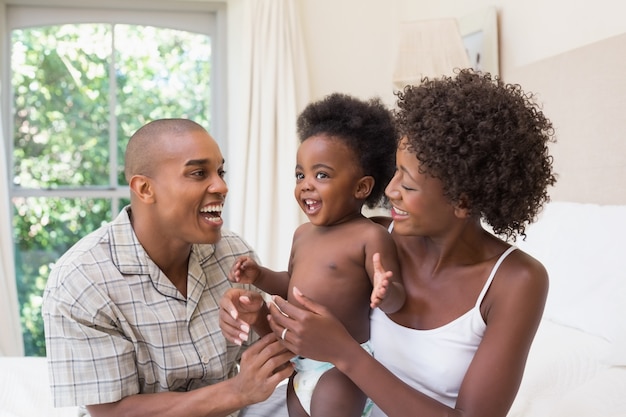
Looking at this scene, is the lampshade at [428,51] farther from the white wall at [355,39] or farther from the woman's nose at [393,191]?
the woman's nose at [393,191]

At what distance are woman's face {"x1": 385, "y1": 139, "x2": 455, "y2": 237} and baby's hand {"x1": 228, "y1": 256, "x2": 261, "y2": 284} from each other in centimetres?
44

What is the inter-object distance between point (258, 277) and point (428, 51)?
6.59 feet

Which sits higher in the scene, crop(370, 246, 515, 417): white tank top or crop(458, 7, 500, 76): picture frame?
crop(458, 7, 500, 76): picture frame

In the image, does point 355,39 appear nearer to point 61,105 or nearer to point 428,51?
point 428,51

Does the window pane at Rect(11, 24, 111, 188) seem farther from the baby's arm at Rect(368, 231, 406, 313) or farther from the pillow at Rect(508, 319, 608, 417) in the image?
the baby's arm at Rect(368, 231, 406, 313)

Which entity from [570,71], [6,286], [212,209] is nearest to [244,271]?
[212,209]

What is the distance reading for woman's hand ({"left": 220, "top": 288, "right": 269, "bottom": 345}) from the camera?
1.42 m

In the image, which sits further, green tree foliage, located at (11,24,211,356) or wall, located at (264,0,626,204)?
green tree foliage, located at (11,24,211,356)

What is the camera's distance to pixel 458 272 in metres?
1.35

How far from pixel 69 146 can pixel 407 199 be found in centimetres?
350

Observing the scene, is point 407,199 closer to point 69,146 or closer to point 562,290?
point 562,290

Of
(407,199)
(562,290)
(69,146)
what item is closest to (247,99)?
(69,146)

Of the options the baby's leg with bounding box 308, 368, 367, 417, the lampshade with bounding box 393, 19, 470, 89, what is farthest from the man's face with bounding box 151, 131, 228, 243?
the lampshade with bounding box 393, 19, 470, 89

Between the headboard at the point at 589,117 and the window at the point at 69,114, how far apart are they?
2442 mm
